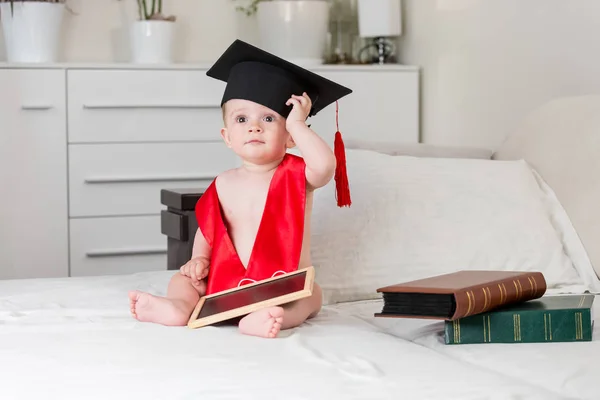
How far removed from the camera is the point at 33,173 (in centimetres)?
306

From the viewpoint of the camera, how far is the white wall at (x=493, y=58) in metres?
2.43

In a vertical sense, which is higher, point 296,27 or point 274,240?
point 296,27

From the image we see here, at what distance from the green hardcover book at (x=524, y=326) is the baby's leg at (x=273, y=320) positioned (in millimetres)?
233

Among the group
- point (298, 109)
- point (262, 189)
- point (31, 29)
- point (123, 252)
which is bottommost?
point (123, 252)

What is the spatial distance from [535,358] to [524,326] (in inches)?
3.7

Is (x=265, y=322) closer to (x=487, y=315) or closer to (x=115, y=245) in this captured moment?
(x=487, y=315)

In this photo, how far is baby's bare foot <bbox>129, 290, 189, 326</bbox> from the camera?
137 cm

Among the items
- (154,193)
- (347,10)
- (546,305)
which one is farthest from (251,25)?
(546,305)

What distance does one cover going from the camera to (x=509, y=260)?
169 centimetres

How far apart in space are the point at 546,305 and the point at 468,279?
11 cm

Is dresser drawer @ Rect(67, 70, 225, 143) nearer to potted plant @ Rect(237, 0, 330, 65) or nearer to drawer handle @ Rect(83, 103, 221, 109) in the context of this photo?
drawer handle @ Rect(83, 103, 221, 109)

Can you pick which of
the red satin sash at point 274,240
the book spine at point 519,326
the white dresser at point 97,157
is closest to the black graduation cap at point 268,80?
the red satin sash at point 274,240

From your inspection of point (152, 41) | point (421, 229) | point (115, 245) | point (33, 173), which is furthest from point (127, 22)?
point (421, 229)

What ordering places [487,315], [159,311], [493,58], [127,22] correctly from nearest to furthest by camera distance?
[487,315] → [159,311] → [493,58] → [127,22]
